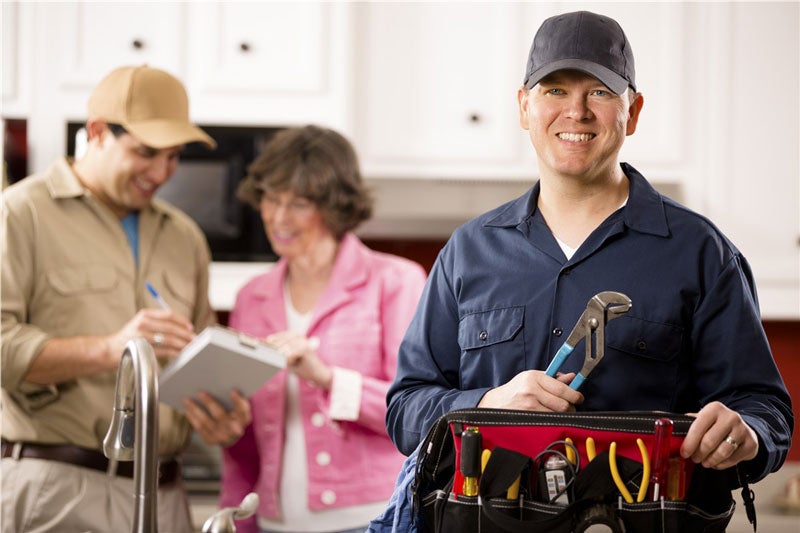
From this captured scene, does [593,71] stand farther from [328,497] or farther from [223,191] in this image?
[223,191]

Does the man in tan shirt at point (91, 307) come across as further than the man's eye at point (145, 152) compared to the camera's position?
No

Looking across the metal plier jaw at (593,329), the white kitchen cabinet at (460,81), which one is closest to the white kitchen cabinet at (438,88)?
the white kitchen cabinet at (460,81)

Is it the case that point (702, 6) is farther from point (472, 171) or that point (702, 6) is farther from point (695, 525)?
point (695, 525)

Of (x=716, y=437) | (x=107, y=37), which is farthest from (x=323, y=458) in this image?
(x=107, y=37)

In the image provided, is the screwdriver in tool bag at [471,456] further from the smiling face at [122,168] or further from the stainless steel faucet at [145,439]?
the smiling face at [122,168]

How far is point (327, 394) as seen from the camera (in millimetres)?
2021

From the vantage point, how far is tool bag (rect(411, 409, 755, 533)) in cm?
108

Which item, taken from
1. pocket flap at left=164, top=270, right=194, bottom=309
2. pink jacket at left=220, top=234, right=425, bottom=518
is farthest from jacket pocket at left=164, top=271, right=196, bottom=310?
pink jacket at left=220, top=234, right=425, bottom=518

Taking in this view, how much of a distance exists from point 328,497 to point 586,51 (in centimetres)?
108

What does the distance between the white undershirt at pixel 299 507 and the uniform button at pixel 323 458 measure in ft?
0.10

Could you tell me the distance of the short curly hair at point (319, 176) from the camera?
6.95 feet

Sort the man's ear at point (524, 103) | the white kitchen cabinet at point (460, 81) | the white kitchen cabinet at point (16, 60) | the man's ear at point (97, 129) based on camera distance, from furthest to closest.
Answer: the white kitchen cabinet at point (460, 81)
the white kitchen cabinet at point (16, 60)
the man's ear at point (97, 129)
the man's ear at point (524, 103)

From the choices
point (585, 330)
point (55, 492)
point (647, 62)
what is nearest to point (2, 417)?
point (55, 492)

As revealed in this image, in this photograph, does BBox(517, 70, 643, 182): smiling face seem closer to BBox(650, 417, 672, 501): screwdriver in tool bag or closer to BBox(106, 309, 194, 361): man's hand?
BBox(650, 417, 672, 501): screwdriver in tool bag
